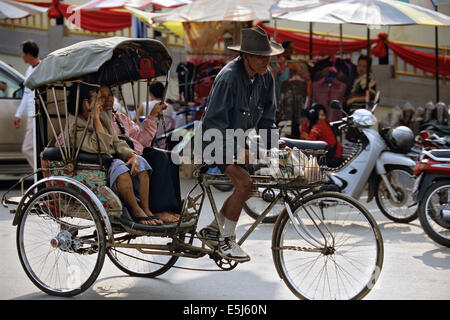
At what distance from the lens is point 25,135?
9.09 metres

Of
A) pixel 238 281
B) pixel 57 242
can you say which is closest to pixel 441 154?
pixel 238 281

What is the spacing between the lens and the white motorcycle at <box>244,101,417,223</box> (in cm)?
717

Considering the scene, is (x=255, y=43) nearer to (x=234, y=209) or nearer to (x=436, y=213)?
(x=234, y=209)

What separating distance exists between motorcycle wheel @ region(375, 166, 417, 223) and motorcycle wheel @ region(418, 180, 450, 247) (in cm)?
103

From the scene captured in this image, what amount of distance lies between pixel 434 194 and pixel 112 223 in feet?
10.1

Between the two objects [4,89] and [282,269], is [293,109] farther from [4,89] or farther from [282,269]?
[282,269]

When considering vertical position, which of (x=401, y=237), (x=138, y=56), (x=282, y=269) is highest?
(x=138, y=56)

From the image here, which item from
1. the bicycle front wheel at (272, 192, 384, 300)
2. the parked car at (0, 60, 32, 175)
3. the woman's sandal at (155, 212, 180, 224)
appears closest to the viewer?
the bicycle front wheel at (272, 192, 384, 300)

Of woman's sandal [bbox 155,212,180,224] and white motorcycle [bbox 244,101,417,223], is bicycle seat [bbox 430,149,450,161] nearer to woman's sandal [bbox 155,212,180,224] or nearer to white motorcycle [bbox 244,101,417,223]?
white motorcycle [bbox 244,101,417,223]

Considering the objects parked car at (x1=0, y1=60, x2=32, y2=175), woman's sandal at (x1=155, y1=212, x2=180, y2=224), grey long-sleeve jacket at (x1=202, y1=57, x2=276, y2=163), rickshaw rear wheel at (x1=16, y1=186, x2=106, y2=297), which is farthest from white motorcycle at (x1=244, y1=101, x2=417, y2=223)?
parked car at (x1=0, y1=60, x2=32, y2=175)

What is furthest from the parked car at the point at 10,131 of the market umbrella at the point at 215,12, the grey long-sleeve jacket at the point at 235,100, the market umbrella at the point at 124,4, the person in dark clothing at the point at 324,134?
the grey long-sleeve jacket at the point at 235,100

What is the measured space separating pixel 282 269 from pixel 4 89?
6531 mm
